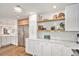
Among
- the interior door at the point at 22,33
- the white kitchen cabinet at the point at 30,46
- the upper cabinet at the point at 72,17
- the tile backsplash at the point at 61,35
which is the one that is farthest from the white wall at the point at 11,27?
the upper cabinet at the point at 72,17

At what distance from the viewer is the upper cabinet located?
1.89 meters

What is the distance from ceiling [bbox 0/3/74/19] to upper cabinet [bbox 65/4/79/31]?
0.12 meters

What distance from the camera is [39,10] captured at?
6.39 ft

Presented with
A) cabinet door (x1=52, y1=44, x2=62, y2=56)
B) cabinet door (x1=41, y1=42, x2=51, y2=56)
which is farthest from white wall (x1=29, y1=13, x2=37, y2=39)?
cabinet door (x1=52, y1=44, x2=62, y2=56)

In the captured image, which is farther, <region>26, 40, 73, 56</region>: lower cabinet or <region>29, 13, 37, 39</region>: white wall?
<region>29, 13, 37, 39</region>: white wall

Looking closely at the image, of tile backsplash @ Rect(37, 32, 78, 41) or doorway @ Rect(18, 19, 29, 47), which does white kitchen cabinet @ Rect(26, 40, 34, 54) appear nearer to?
doorway @ Rect(18, 19, 29, 47)

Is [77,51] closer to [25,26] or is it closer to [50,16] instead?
[50,16]

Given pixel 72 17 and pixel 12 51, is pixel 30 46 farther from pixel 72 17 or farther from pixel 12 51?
pixel 72 17

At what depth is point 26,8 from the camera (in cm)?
191

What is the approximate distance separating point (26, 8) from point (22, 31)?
0.40 m

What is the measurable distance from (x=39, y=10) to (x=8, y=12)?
0.52 meters

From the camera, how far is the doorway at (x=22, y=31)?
1933 mm

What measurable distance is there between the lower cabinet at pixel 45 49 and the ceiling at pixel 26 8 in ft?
1.65

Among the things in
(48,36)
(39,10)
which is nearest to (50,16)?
(39,10)
